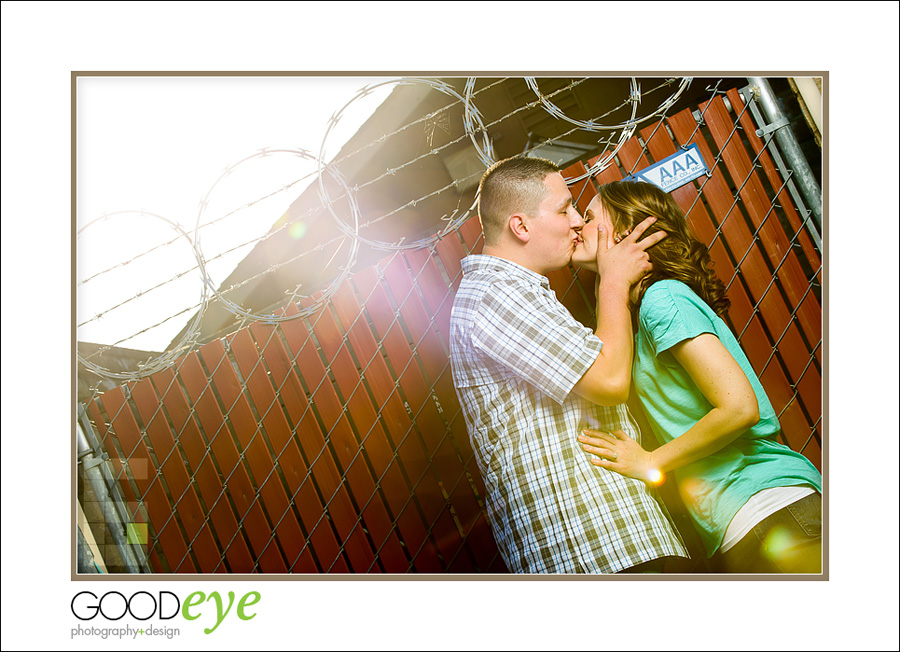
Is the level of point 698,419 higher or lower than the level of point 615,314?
lower

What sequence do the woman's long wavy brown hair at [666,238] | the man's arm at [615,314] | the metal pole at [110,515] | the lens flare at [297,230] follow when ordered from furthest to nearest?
the lens flare at [297,230], the metal pole at [110,515], the woman's long wavy brown hair at [666,238], the man's arm at [615,314]

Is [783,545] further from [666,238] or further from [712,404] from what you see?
[666,238]

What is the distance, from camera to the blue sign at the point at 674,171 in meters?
2.13

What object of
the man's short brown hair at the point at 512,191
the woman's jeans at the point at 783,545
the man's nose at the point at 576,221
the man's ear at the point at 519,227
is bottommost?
the woman's jeans at the point at 783,545

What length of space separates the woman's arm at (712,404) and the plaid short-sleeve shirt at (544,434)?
0.32ft

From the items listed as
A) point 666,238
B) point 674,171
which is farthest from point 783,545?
point 674,171

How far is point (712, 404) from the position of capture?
166cm

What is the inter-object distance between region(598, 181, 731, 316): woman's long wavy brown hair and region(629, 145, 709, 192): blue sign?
0.50 feet

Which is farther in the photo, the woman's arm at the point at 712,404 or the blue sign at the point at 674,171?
the blue sign at the point at 674,171

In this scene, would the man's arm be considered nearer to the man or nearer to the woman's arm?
the man

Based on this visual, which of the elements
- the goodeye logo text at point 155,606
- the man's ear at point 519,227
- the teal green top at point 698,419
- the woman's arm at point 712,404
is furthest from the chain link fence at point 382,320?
the woman's arm at point 712,404

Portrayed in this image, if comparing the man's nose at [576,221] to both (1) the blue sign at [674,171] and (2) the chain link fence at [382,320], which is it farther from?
(1) the blue sign at [674,171]

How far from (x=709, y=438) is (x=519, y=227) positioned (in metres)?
0.87

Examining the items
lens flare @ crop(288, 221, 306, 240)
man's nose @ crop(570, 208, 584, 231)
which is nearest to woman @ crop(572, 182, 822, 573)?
man's nose @ crop(570, 208, 584, 231)
